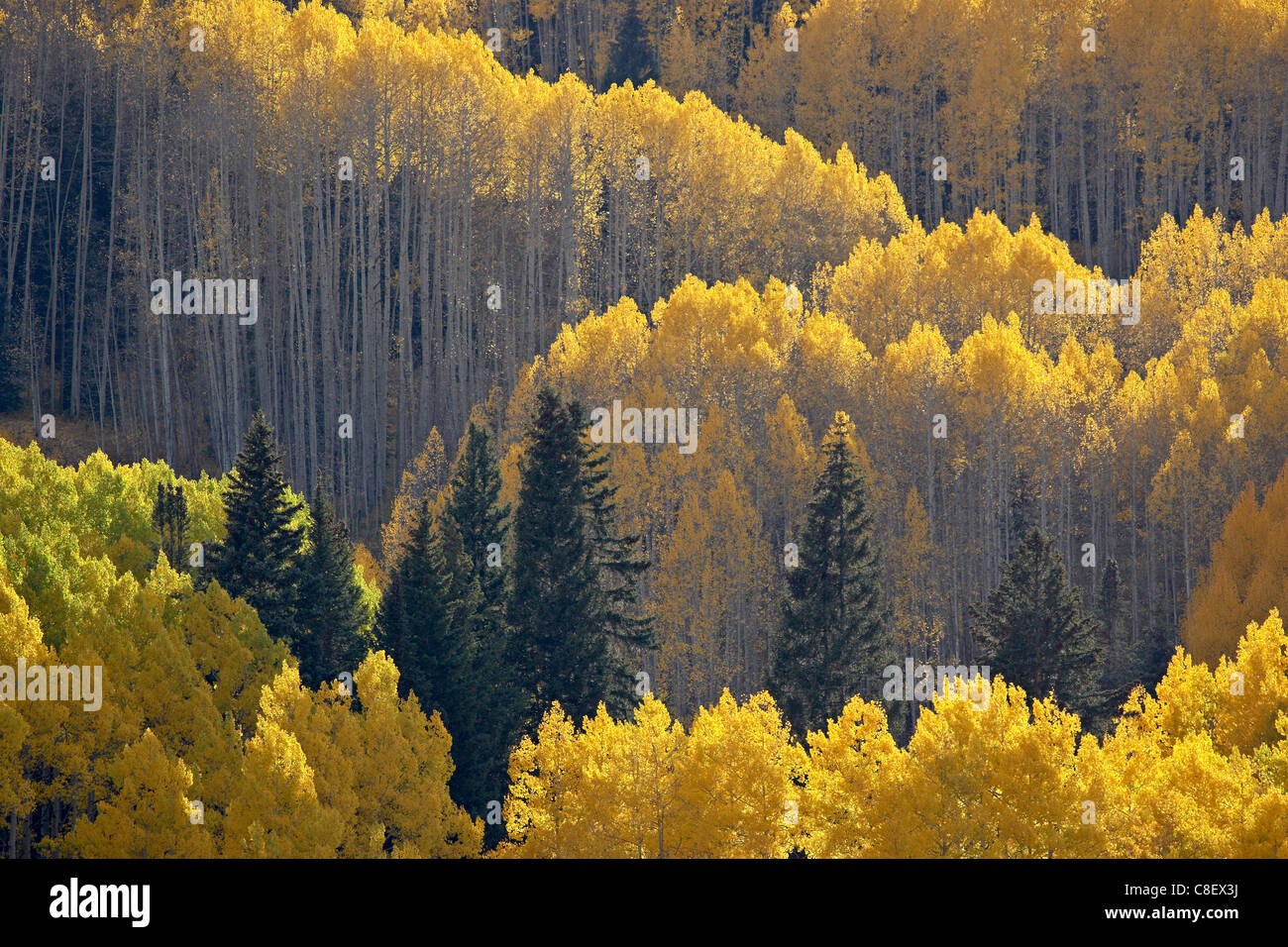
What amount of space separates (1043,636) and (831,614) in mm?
6277

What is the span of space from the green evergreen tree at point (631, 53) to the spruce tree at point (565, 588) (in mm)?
69917

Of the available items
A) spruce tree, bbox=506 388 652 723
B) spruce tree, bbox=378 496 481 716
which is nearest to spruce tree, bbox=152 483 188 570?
spruce tree, bbox=378 496 481 716

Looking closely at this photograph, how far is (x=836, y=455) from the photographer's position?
52.6 m

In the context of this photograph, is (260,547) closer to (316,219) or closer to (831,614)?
(831,614)

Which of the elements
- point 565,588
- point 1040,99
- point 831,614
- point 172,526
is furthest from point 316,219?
point 1040,99

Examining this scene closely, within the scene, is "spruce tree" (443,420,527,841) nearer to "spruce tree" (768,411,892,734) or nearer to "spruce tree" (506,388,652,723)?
"spruce tree" (506,388,652,723)

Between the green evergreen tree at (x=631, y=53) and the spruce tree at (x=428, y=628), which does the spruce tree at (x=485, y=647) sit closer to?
the spruce tree at (x=428, y=628)

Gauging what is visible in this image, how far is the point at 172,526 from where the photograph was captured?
54625 millimetres

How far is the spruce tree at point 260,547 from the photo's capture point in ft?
151

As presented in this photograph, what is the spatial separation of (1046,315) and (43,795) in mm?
51343

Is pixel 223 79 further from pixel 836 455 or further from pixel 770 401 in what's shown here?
pixel 836 455

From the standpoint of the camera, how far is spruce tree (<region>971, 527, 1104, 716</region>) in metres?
48.1

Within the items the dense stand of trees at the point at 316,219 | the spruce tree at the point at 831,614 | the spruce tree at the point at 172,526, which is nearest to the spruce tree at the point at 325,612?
the spruce tree at the point at 172,526

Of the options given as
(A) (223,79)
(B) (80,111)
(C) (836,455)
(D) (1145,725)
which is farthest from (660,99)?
(D) (1145,725)
